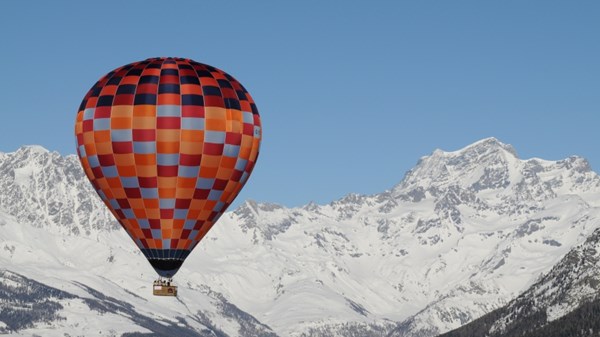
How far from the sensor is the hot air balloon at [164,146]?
14688 cm

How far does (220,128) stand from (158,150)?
8091 millimetres

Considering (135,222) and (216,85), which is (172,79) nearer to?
(216,85)

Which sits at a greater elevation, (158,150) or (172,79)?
(172,79)

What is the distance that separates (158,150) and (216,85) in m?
11.3

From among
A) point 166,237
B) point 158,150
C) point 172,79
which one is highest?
point 172,79

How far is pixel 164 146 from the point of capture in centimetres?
14675

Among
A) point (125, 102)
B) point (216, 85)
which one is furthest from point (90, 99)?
point (216, 85)

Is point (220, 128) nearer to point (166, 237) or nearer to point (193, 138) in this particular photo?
point (193, 138)

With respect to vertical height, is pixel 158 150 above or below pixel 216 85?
below

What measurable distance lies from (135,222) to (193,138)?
12443mm

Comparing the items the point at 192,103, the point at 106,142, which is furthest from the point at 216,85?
the point at 106,142

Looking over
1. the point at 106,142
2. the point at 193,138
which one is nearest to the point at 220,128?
the point at 193,138

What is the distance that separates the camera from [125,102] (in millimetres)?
148000

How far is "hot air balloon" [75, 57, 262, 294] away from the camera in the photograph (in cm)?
14688
